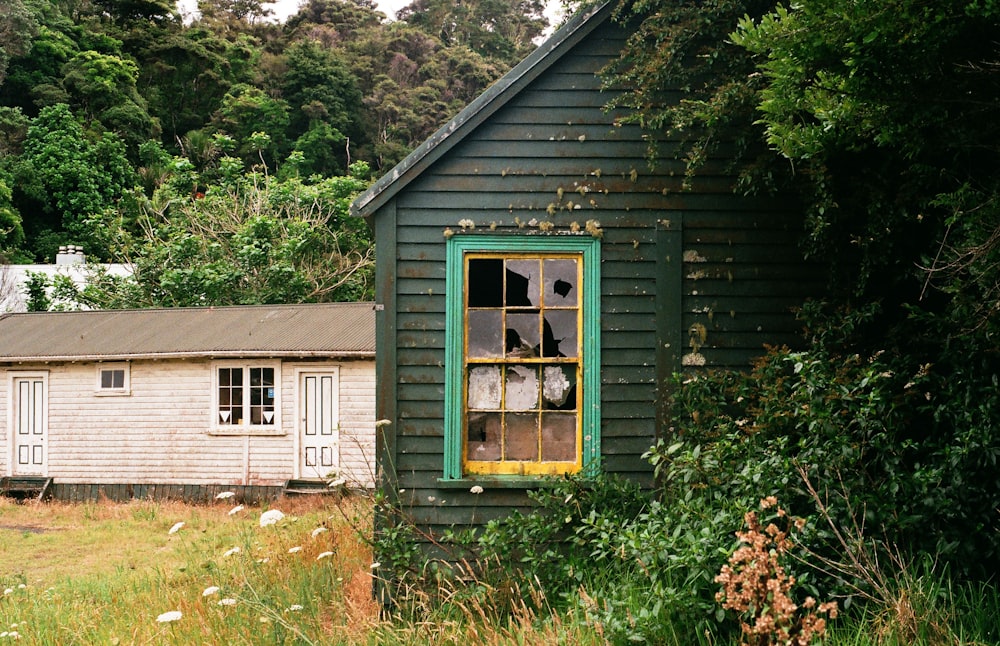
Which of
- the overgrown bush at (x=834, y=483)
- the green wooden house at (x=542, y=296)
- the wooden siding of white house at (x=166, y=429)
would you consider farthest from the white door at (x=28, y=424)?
the overgrown bush at (x=834, y=483)

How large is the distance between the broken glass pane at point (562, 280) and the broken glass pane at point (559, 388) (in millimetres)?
538

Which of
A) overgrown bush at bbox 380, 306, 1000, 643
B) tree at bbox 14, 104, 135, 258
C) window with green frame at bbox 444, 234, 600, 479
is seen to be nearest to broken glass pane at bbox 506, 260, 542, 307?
window with green frame at bbox 444, 234, 600, 479

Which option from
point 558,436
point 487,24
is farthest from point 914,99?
point 487,24

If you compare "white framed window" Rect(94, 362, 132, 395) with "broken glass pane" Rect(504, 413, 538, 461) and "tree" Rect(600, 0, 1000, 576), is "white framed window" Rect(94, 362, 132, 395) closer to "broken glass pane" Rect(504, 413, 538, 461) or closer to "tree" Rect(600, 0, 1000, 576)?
"broken glass pane" Rect(504, 413, 538, 461)

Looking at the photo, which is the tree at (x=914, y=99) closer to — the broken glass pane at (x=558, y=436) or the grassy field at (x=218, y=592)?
the broken glass pane at (x=558, y=436)

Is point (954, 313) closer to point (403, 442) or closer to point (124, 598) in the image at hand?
point (403, 442)

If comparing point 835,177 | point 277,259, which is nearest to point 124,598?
point 835,177

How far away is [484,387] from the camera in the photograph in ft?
26.0

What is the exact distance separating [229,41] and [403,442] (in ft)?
172

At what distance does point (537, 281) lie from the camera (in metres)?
7.91

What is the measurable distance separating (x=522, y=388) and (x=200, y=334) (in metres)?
11.8

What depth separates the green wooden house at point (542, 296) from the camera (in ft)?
25.7

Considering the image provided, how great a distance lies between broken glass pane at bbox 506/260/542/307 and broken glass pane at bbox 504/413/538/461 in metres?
0.90

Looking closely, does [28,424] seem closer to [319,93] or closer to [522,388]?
[522,388]
